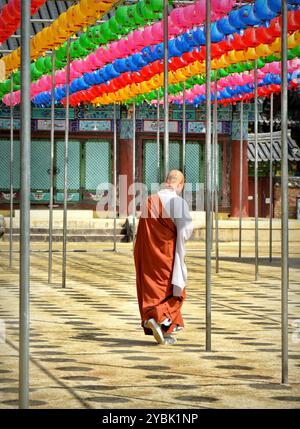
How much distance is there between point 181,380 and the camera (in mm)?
8445

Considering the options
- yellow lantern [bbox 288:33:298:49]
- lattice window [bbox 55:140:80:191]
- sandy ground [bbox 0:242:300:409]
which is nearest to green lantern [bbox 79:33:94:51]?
yellow lantern [bbox 288:33:298:49]

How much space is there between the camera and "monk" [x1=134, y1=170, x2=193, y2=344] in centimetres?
1076

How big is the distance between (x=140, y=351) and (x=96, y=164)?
89.4ft

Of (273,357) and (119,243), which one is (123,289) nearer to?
(273,357)

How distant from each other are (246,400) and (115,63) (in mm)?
11218

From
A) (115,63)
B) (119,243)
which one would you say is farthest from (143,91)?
(119,243)

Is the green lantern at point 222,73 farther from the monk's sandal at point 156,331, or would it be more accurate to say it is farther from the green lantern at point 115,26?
the monk's sandal at point 156,331

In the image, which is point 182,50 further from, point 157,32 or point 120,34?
point 120,34

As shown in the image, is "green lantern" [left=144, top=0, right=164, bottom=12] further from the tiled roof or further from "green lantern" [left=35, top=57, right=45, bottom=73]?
the tiled roof

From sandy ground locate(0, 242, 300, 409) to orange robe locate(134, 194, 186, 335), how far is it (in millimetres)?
315

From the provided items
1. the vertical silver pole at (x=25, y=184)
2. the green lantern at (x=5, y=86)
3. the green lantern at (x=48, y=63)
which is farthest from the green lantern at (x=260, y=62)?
the vertical silver pole at (x=25, y=184)

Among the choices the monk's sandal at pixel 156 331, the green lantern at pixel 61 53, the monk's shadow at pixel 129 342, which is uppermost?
the green lantern at pixel 61 53

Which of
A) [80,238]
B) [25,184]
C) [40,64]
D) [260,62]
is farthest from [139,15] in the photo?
[80,238]

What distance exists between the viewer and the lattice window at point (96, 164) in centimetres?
3709
